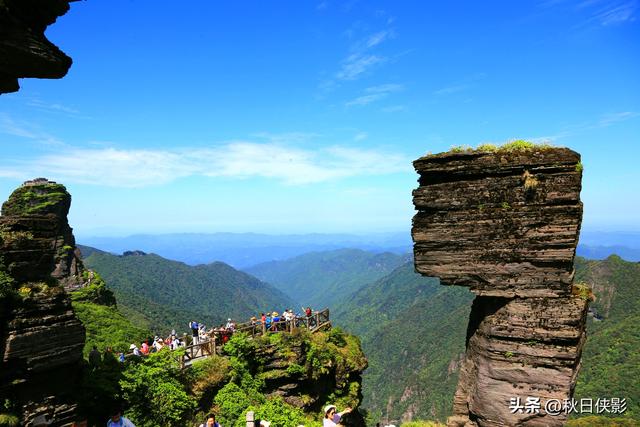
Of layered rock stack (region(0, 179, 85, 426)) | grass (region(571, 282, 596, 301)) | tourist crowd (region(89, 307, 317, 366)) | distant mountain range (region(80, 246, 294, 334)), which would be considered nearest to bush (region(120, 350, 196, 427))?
layered rock stack (region(0, 179, 85, 426))

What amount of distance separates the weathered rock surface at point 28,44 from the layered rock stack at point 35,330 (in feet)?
13.4

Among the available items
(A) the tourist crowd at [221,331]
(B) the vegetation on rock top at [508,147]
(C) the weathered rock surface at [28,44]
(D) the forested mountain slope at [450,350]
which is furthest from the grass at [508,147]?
(D) the forested mountain slope at [450,350]

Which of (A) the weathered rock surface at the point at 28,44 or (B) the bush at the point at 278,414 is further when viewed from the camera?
(B) the bush at the point at 278,414

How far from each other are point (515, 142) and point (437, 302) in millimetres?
174265

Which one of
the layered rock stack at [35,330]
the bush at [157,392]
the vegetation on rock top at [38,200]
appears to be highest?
the vegetation on rock top at [38,200]

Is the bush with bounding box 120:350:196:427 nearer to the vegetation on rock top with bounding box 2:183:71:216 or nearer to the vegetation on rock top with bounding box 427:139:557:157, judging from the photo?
the vegetation on rock top with bounding box 427:139:557:157

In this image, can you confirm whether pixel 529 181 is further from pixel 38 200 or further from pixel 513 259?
pixel 38 200

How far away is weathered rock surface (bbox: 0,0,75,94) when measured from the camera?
8.20 meters

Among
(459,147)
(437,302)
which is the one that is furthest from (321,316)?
(437,302)

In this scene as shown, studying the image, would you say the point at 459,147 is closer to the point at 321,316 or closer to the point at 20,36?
the point at 20,36

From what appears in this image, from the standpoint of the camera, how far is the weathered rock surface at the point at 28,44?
26.9 feet

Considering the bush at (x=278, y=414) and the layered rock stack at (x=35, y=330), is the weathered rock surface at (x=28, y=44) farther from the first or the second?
the bush at (x=278, y=414)

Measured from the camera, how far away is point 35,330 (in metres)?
10.5

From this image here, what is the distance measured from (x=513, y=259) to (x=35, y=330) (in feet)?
41.0
